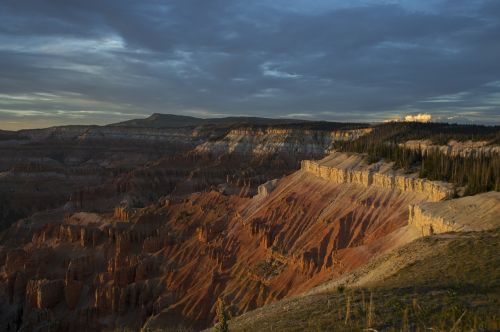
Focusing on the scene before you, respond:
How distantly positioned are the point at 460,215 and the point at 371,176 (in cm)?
1828

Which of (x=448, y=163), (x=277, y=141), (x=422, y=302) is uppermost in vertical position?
(x=448, y=163)

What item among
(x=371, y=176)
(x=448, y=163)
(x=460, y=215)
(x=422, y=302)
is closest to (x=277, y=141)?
(x=371, y=176)

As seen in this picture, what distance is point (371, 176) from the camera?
42.0 m

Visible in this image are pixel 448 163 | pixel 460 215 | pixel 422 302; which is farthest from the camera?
pixel 448 163

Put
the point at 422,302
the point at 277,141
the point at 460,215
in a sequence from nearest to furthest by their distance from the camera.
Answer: the point at 422,302
the point at 460,215
the point at 277,141

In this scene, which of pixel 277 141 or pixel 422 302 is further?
pixel 277 141

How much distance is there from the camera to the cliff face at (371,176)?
32.9 metres

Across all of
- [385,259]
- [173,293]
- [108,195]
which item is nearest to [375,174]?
[173,293]

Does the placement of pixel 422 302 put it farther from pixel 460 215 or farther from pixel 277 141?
pixel 277 141

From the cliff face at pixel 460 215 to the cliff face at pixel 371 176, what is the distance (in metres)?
4.26

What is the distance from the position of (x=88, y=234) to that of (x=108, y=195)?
125ft

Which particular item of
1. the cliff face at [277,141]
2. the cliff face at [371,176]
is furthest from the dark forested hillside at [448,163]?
the cliff face at [277,141]

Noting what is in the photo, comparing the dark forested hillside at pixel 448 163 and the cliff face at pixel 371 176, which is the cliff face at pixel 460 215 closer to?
the dark forested hillside at pixel 448 163

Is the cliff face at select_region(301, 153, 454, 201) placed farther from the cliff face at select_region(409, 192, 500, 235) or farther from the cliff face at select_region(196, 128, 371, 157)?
the cliff face at select_region(196, 128, 371, 157)
